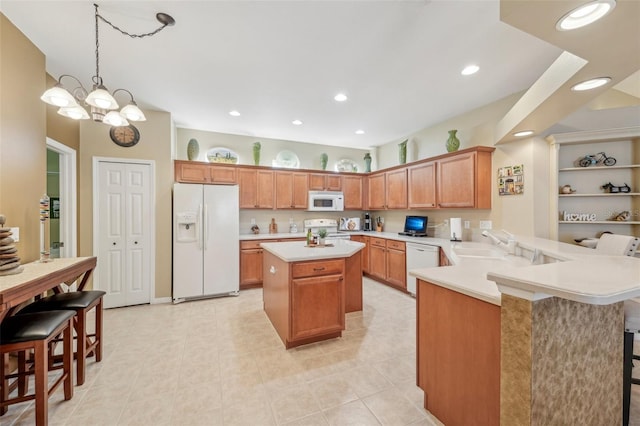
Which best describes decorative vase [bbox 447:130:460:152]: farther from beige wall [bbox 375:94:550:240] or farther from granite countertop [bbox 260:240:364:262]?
granite countertop [bbox 260:240:364:262]

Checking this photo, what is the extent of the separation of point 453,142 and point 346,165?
2.57 meters

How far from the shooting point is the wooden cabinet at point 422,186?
395cm

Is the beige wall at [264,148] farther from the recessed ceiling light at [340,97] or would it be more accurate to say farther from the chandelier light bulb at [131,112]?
the chandelier light bulb at [131,112]

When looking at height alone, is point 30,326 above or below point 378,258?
above

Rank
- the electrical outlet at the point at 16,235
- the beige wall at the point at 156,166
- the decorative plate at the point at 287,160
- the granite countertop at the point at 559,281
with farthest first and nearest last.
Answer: the decorative plate at the point at 287,160 → the beige wall at the point at 156,166 → the electrical outlet at the point at 16,235 → the granite countertop at the point at 559,281

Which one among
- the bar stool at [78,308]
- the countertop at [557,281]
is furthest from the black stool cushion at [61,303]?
the countertop at [557,281]

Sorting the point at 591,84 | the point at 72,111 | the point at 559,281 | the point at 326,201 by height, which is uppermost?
the point at 591,84

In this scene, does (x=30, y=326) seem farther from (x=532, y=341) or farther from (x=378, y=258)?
(x=378, y=258)

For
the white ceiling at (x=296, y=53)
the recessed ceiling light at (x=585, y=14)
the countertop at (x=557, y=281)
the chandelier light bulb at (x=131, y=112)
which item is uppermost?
the white ceiling at (x=296, y=53)

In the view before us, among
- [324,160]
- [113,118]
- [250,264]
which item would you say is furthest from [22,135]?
[324,160]

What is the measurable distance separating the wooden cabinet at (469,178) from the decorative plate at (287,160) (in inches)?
116

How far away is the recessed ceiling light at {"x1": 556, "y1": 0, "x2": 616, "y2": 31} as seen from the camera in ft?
3.62

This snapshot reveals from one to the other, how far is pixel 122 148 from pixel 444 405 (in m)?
4.55

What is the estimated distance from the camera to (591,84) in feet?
5.99
